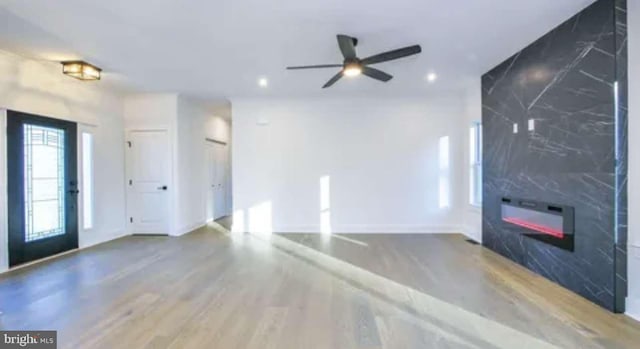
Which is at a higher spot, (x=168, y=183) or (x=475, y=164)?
(x=475, y=164)

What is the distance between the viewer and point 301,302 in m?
3.32

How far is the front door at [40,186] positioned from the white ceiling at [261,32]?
3.49 ft

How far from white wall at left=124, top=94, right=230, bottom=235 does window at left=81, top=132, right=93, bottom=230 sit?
101 cm

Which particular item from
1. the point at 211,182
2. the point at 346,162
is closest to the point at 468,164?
the point at 346,162

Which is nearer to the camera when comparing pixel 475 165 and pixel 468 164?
pixel 475 165

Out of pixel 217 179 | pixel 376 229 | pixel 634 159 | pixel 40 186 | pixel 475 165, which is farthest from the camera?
pixel 217 179

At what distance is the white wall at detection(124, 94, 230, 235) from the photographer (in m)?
6.80

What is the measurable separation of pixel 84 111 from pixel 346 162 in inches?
182

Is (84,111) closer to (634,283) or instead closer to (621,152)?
(621,152)

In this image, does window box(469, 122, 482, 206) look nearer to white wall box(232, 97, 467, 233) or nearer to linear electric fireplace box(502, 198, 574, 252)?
white wall box(232, 97, 467, 233)

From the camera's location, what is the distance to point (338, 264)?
184 inches

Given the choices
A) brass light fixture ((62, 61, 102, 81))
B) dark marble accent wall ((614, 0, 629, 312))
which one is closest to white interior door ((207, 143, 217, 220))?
brass light fixture ((62, 61, 102, 81))

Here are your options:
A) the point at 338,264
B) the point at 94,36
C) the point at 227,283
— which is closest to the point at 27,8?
the point at 94,36

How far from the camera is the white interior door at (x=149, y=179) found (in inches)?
270
